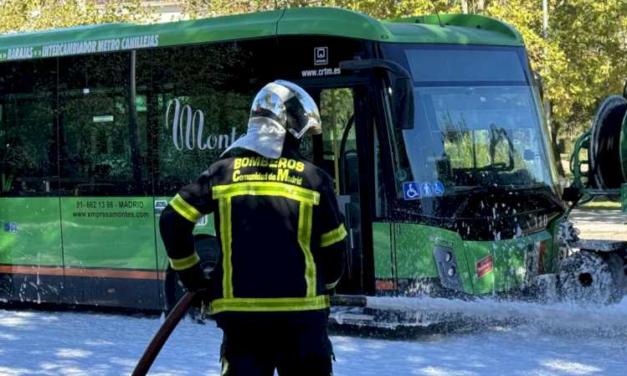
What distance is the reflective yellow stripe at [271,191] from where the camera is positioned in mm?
4148

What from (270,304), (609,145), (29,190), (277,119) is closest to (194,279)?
(270,304)

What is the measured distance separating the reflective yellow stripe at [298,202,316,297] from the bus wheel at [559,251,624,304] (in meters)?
6.03

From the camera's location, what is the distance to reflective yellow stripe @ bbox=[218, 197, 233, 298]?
13.7 feet

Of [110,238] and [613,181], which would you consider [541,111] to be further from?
[110,238]

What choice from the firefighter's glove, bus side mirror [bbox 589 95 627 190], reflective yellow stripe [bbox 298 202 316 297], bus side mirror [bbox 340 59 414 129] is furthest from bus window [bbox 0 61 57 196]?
reflective yellow stripe [bbox 298 202 316 297]

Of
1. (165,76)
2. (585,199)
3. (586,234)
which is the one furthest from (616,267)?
(586,234)

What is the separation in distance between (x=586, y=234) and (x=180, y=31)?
1078cm

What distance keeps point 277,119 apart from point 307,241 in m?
0.54

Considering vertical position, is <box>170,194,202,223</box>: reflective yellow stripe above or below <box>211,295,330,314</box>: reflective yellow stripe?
above

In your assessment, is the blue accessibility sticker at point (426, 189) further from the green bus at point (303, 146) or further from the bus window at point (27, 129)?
the bus window at point (27, 129)

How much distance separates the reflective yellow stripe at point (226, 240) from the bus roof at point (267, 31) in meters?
5.35

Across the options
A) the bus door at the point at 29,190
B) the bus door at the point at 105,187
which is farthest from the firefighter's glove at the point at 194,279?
the bus door at the point at 29,190

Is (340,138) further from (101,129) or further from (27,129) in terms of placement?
(27,129)

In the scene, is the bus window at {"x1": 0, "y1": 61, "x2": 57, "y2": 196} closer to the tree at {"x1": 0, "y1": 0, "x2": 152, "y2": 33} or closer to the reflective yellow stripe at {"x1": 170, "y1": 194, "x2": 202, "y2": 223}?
the reflective yellow stripe at {"x1": 170, "y1": 194, "x2": 202, "y2": 223}
